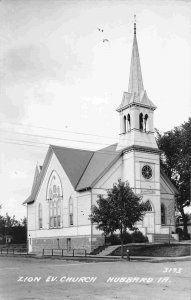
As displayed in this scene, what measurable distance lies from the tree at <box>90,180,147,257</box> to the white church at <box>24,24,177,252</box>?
768 centimetres

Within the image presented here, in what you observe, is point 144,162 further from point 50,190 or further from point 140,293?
point 140,293

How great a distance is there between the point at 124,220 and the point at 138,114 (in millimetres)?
15877

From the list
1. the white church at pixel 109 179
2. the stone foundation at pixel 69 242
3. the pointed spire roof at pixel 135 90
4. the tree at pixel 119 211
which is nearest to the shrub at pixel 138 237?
the white church at pixel 109 179

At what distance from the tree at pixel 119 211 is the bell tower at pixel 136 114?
36.1 ft

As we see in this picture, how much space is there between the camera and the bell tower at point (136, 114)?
46844 mm

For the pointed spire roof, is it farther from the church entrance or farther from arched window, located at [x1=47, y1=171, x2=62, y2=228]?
arched window, located at [x1=47, y1=171, x2=62, y2=228]

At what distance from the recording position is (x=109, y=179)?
45438 millimetres

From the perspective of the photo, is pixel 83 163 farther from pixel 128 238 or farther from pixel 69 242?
pixel 128 238

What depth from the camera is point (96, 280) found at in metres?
17.7

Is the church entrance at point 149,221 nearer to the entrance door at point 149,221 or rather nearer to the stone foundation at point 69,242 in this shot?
the entrance door at point 149,221

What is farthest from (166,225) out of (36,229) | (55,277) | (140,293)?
(140,293)

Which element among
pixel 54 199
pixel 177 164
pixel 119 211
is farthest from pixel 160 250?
pixel 177 164

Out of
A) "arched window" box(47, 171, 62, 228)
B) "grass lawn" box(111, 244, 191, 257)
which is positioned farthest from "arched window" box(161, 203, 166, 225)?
"arched window" box(47, 171, 62, 228)

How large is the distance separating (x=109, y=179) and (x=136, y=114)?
745 cm
